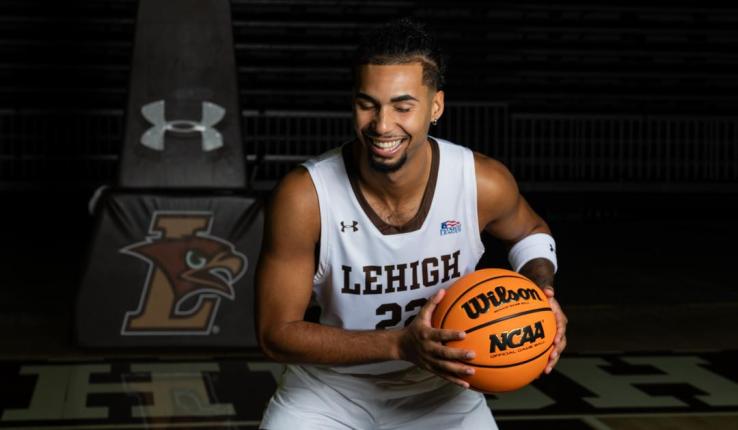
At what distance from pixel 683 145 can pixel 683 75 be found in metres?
1.84

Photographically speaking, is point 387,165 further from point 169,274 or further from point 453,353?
point 169,274

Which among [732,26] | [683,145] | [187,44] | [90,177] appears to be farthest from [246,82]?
[187,44]

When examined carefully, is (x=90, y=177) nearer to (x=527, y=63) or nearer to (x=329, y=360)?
(x=527, y=63)

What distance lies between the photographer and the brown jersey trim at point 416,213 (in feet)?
11.8

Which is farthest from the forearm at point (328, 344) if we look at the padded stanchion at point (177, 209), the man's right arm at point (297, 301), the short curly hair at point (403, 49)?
the padded stanchion at point (177, 209)

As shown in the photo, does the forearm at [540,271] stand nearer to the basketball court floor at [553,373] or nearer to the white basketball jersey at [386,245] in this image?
the white basketball jersey at [386,245]

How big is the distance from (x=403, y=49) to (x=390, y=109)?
0.18m

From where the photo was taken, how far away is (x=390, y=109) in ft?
11.0

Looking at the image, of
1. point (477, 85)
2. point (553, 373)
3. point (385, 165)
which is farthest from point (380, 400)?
point (477, 85)

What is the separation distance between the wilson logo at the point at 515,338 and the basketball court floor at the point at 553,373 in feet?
7.32

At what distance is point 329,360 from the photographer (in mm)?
3406

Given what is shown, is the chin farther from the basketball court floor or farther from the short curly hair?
the basketball court floor

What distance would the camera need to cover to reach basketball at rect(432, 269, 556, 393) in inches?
130

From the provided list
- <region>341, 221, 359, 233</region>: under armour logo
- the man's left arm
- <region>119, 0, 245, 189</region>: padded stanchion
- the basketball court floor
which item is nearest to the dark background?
the basketball court floor
